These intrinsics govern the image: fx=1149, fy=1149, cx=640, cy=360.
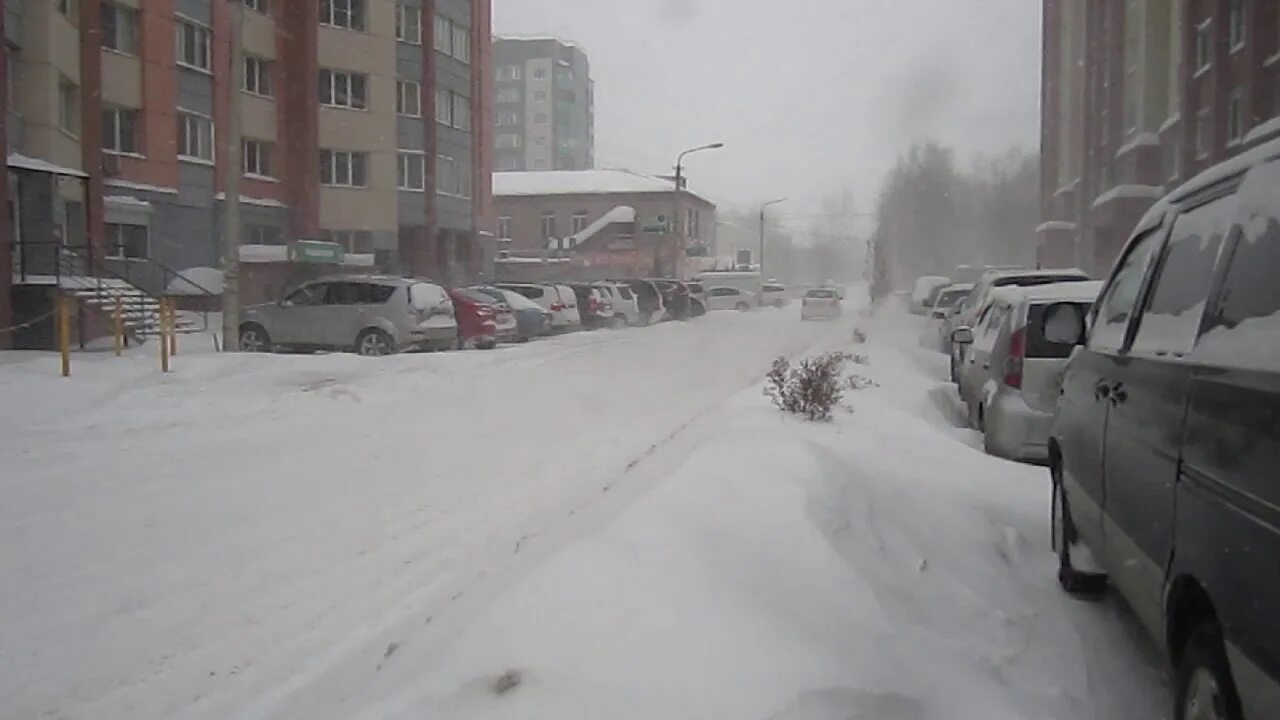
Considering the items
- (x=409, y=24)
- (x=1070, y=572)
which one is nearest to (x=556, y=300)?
(x=409, y=24)

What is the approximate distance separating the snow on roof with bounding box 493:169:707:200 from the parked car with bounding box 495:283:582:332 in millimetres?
44141

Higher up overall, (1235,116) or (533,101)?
(533,101)

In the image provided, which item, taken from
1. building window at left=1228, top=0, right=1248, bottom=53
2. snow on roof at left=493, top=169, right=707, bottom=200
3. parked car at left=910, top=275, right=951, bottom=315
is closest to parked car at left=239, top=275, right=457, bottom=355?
building window at left=1228, top=0, right=1248, bottom=53

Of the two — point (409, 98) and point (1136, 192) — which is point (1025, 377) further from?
point (409, 98)

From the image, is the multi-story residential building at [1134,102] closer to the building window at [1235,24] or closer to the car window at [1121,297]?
the building window at [1235,24]

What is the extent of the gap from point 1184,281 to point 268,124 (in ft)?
125

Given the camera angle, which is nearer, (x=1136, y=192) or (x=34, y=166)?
(x=34, y=166)

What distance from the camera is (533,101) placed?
129375 millimetres

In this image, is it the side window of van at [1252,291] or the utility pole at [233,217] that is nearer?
the side window of van at [1252,291]

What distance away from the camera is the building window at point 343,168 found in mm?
40000

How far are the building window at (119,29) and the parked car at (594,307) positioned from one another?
14.5 m

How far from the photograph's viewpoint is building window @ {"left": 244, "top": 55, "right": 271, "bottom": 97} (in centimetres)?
3797

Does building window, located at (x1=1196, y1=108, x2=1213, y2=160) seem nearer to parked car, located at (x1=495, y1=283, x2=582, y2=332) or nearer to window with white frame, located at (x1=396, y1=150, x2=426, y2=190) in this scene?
parked car, located at (x1=495, y1=283, x2=582, y2=332)

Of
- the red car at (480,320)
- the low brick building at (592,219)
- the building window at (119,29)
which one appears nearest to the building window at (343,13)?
the building window at (119,29)
